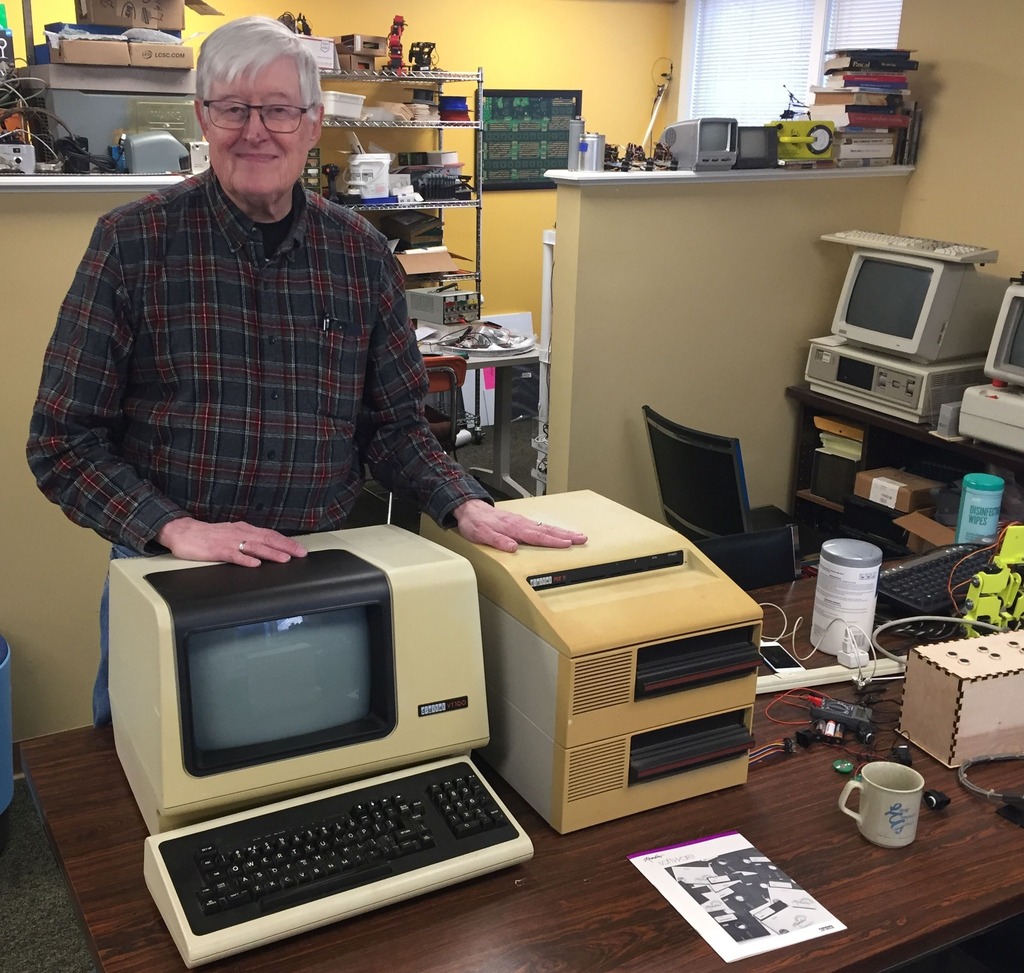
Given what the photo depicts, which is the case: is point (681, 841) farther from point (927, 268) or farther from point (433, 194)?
point (433, 194)

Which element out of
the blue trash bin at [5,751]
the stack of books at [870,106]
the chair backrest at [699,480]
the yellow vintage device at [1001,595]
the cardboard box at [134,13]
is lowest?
the blue trash bin at [5,751]

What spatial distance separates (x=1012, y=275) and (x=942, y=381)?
592 mm

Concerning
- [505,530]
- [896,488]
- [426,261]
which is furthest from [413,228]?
[505,530]

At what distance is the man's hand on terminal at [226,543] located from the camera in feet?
4.08

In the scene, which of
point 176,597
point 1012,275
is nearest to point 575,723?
point 176,597

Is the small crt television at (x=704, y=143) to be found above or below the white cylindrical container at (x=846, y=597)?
above

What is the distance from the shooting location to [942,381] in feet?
10.8

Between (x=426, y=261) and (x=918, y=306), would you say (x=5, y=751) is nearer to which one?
(x=918, y=306)

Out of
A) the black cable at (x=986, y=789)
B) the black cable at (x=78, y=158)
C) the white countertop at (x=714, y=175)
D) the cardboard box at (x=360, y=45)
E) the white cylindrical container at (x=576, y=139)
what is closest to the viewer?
the black cable at (x=986, y=789)

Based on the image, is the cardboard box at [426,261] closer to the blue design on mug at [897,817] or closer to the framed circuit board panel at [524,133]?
the framed circuit board panel at [524,133]

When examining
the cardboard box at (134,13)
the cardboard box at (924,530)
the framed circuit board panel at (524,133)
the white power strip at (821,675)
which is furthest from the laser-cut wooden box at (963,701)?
the framed circuit board panel at (524,133)

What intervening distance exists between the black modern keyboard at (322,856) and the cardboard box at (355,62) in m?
4.72

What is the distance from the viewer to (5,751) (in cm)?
236

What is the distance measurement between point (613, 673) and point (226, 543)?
19.0 inches
